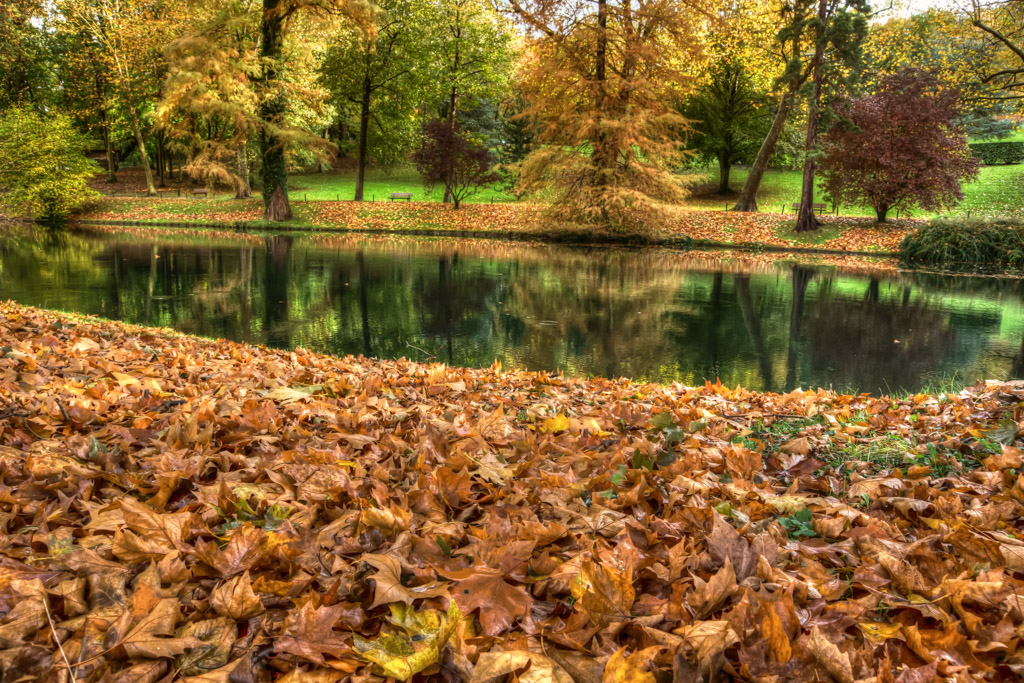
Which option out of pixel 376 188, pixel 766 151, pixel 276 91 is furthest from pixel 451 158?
pixel 766 151

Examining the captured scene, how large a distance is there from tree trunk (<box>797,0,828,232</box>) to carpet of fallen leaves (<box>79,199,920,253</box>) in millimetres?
897

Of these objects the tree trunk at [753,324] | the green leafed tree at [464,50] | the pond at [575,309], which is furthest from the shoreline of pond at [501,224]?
the tree trunk at [753,324]

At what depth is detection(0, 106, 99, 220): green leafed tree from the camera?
105 ft

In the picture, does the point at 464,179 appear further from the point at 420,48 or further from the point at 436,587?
the point at 436,587

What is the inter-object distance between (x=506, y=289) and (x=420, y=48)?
78.5 feet

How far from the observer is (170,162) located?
157 feet

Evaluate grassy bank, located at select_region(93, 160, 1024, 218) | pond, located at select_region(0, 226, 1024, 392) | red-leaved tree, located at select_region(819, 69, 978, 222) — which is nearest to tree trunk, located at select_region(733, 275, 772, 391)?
pond, located at select_region(0, 226, 1024, 392)

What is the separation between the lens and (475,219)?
30547 mm

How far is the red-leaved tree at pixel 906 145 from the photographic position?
2331 centimetres

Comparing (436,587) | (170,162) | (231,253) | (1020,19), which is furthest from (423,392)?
(170,162)

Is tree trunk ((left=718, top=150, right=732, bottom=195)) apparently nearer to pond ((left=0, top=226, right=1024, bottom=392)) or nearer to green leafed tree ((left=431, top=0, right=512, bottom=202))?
green leafed tree ((left=431, top=0, right=512, bottom=202))

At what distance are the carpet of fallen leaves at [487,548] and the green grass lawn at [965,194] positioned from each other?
23509mm

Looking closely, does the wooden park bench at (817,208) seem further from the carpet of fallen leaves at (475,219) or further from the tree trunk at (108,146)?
the tree trunk at (108,146)

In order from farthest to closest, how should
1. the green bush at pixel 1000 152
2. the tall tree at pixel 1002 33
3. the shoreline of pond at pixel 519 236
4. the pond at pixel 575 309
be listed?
1. the green bush at pixel 1000 152
2. the shoreline of pond at pixel 519 236
3. the tall tree at pixel 1002 33
4. the pond at pixel 575 309
